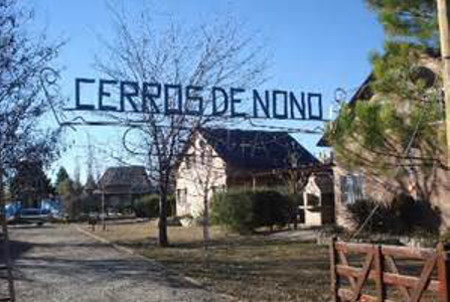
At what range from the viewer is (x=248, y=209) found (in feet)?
92.7

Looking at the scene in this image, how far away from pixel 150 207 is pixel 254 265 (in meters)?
38.1

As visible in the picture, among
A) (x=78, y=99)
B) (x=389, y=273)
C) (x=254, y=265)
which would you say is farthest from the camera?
(x=254, y=265)

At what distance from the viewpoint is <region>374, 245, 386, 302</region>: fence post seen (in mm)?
8008

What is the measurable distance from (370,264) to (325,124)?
2.74 m

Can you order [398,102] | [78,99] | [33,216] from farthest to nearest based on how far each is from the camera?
1. [33,216]
2. [398,102]
3. [78,99]

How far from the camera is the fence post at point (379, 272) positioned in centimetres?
801

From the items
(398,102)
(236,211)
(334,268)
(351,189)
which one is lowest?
(334,268)

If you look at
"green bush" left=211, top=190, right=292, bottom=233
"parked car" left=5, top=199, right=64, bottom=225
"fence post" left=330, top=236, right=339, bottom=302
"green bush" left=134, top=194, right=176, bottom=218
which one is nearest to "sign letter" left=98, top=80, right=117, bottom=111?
"fence post" left=330, top=236, right=339, bottom=302

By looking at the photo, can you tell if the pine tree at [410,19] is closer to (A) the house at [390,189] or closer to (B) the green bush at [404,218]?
(A) the house at [390,189]

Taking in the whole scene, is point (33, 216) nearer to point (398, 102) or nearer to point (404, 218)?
point (404, 218)

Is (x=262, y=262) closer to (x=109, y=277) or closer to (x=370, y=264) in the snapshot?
(x=109, y=277)

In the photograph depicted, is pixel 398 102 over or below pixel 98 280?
over

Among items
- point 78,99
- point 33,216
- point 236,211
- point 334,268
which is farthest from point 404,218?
point 33,216

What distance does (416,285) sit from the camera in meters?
7.32
